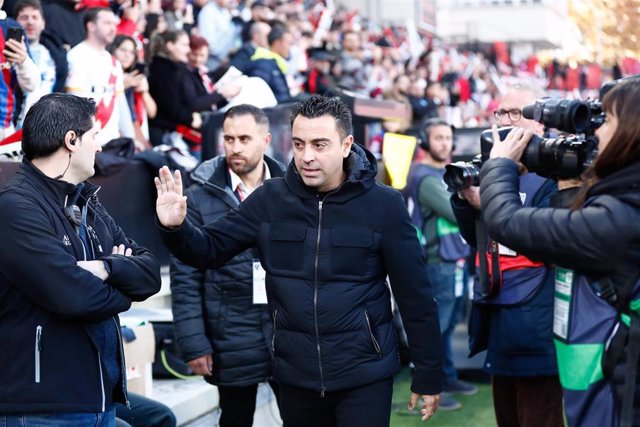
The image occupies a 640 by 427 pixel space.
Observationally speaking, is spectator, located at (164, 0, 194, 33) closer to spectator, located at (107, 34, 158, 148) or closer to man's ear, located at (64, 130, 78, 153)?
spectator, located at (107, 34, 158, 148)

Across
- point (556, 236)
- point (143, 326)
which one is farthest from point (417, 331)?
point (143, 326)

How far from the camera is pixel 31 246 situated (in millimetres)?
3217

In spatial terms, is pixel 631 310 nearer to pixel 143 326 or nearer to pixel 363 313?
pixel 363 313

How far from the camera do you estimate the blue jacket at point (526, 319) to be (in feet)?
13.8

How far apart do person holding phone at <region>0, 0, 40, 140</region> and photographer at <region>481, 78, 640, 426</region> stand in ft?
14.2

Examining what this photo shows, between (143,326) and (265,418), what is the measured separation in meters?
1.35

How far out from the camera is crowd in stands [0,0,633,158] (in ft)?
24.5

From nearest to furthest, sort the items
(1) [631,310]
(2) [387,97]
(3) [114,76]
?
1. (1) [631,310]
2. (3) [114,76]
3. (2) [387,97]

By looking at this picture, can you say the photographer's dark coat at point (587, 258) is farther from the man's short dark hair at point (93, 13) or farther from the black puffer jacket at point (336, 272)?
the man's short dark hair at point (93, 13)

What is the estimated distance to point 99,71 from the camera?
25.5 ft

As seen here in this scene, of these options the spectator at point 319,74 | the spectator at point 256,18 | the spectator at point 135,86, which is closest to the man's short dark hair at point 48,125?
the spectator at point 135,86

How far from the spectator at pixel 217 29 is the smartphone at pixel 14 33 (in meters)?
7.04

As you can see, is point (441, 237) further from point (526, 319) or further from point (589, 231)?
point (589, 231)

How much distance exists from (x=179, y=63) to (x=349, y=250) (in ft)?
20.2
